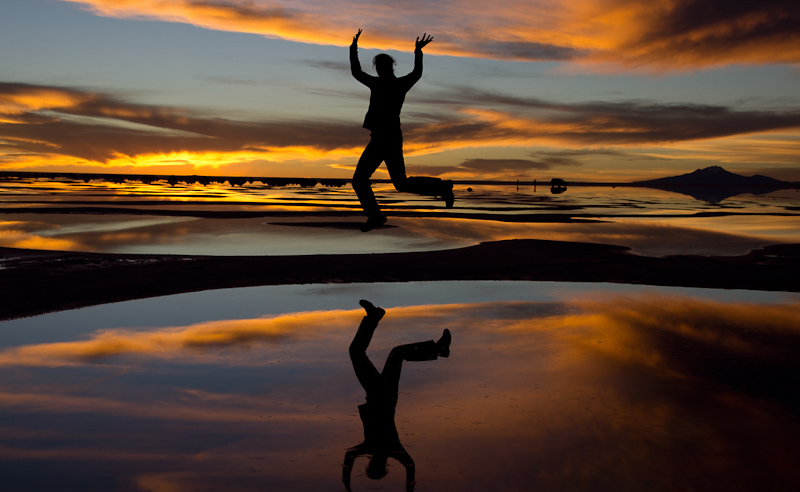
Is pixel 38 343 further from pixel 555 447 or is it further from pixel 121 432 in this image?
pixel 555 447

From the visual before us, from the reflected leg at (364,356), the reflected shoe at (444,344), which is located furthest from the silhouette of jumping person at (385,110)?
the reflected shoe at (444,344)

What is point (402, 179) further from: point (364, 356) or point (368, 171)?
point (364, 356)

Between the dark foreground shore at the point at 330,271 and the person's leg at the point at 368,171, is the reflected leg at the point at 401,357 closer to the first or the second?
the person's leg at the point at 368,171

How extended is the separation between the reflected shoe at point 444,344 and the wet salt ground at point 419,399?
0.26 ft

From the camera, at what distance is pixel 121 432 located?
3.81m

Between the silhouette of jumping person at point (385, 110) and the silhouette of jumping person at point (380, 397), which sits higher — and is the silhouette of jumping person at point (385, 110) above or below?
above

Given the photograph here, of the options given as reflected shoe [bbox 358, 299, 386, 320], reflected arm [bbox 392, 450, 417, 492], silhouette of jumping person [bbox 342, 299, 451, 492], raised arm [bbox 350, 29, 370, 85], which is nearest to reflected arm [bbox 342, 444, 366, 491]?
silhouette of jumping person [bbox 342, 299, 451, 492]

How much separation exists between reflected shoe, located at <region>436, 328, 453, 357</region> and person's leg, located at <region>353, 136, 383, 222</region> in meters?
2.16

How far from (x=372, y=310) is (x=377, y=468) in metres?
4.49

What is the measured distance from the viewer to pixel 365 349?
584cm

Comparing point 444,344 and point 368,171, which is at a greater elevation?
point 368,171

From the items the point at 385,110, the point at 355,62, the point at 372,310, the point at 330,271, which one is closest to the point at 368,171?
the point at 385,110

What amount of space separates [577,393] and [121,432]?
3101 mm

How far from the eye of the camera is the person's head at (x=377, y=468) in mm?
3218
